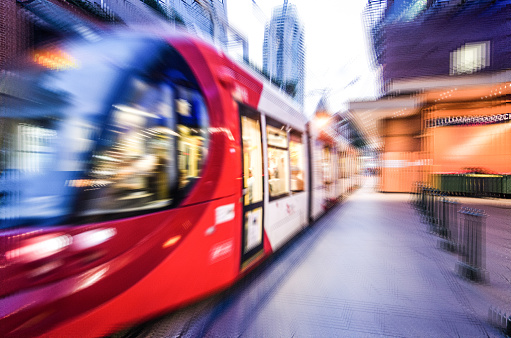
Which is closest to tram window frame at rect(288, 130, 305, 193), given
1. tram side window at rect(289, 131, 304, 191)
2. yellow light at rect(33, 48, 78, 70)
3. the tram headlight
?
tram side window at rect(289, 131, 304, 191)

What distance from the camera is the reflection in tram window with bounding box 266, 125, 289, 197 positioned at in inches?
154

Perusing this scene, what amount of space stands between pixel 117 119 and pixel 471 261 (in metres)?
4.73

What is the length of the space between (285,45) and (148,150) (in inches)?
288

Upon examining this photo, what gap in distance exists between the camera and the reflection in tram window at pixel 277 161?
3.91 metres

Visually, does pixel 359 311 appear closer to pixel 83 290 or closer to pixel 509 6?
pixel 83 290

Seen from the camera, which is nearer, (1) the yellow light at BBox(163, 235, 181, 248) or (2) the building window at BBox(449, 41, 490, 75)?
(1) the yellow light at BBox(163, 235, 181, 248)

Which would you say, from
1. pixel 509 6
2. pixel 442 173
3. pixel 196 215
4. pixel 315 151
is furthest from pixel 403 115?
pixel 196 215

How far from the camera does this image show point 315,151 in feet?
20.8

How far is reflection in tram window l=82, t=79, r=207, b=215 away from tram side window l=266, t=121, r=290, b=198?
154 cm

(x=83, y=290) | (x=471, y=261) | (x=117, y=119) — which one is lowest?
(x=471, y=261)

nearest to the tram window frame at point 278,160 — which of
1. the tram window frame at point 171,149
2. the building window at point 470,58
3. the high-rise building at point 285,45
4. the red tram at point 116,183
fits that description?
the red tram at point 116,183

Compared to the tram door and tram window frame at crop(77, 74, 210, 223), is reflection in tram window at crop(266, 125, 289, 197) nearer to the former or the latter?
the tram door

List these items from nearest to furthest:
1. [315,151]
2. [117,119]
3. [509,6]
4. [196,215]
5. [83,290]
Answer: [83,290] < [117,119] < [196,215] < [315,151] < [509,6]

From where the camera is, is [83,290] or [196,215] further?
[196,215]
